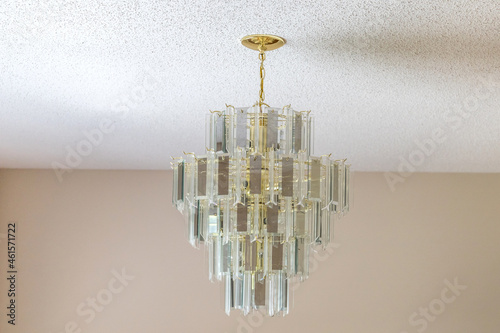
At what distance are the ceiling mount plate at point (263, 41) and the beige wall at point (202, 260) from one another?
308 cm

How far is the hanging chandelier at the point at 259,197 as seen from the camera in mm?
2441

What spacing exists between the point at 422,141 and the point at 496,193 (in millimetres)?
1499

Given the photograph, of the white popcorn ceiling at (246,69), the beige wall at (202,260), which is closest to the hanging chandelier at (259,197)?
the white popcorn ceiling at (246,69)

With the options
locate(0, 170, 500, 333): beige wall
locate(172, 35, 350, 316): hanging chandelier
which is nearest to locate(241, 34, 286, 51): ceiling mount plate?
locate(172, 35, 350, 316): hanging chandelier

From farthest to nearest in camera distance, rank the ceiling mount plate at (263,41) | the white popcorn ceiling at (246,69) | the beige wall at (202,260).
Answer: the beige wall at (202,260) → the ceiling mount plate at (263,41) → the white popcorn ceiling at (246,69)

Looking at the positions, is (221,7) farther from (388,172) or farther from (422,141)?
(388,172)

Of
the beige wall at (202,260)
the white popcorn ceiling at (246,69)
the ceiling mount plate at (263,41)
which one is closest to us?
the white popcorn ceiling at (246,69)

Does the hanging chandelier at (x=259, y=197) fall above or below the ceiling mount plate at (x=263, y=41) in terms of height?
below

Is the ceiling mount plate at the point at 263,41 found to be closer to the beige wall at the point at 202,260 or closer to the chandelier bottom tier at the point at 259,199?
the chandelier bottom tier at the point at 259,199

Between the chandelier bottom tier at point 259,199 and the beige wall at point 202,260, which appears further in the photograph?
the beige wall at point 202,260

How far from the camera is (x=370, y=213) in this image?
5547mm

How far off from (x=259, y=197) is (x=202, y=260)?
3.08 meters

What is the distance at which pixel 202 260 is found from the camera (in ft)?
18.0

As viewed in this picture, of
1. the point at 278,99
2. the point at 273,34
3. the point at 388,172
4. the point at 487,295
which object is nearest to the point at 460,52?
the point at 273,34
